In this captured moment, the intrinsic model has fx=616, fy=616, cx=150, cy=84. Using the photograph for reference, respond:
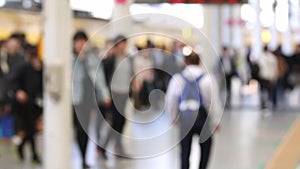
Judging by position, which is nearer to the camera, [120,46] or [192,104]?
[192,104]

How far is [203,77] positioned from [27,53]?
385 centimetres

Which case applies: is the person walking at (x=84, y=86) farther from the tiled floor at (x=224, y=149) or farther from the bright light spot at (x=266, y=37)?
the bright light spot at (x=266, y=37)

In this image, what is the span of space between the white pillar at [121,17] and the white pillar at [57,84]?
8.03 ft

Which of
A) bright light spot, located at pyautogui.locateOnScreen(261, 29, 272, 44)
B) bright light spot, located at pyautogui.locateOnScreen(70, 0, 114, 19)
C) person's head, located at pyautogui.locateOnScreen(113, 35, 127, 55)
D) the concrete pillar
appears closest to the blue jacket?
person's head, located at pyautogui.locateOnScreen(113, 35, 127, 55)

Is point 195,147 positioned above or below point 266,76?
above

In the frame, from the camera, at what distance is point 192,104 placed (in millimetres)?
5902

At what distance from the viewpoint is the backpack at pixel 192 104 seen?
19.2 feet

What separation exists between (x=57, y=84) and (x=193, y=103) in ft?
5.36

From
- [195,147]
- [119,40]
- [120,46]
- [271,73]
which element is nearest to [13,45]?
[119,40]

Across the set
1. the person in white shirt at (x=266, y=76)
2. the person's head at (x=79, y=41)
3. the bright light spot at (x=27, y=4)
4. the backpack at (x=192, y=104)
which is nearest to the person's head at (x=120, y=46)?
the person's head at (x=79, y=41)

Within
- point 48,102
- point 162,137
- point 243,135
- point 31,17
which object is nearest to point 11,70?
point 48,102

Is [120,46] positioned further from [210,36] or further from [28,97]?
[210,36]

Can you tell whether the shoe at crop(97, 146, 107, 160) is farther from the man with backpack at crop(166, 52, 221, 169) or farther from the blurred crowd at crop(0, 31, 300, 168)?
the man with backpack at crop(166, 52, 221, 169)

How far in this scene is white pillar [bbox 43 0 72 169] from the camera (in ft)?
21.9
